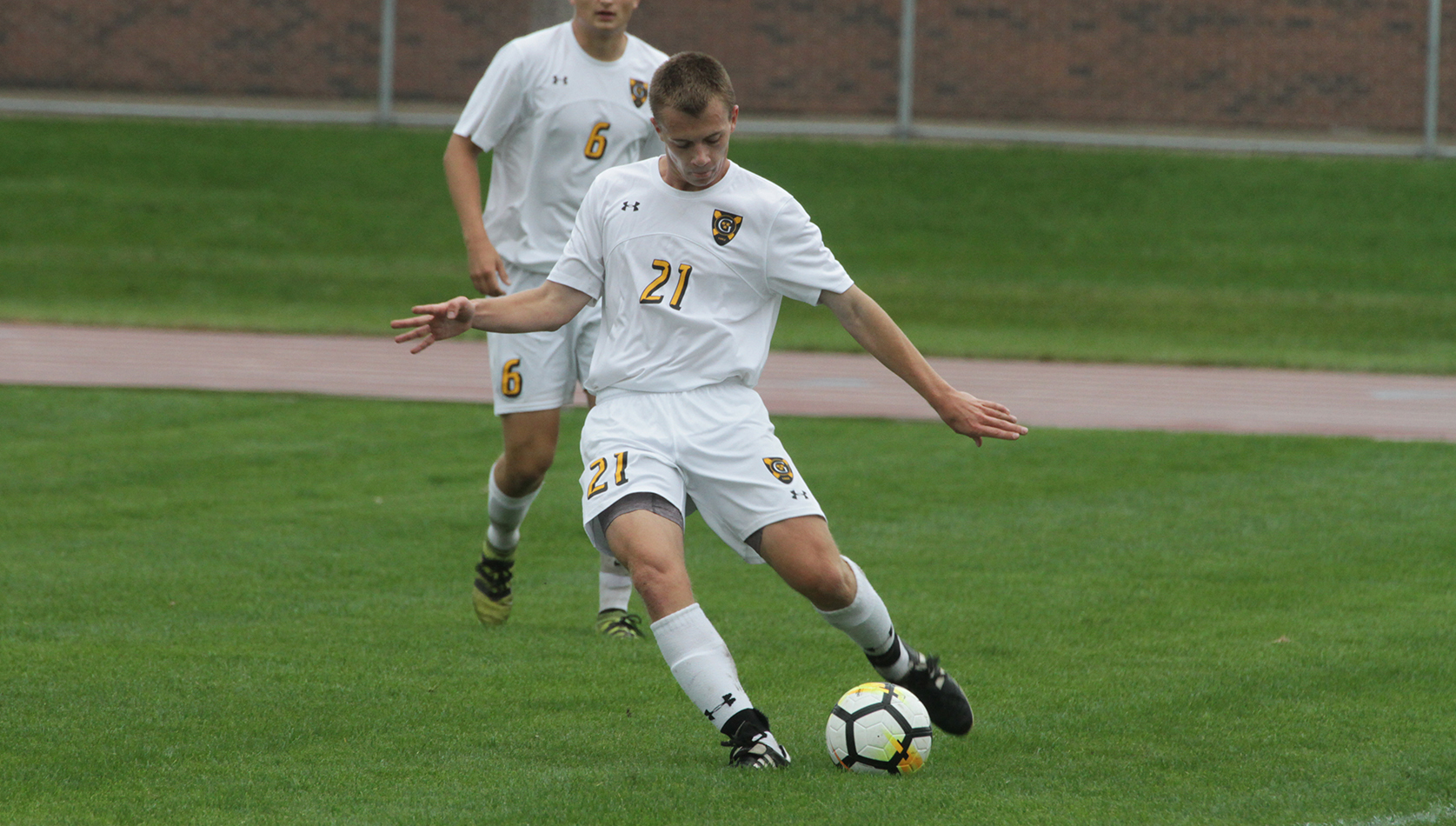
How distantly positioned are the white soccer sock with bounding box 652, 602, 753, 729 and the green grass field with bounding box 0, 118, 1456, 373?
965 cm

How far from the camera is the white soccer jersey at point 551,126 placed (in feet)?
21.6

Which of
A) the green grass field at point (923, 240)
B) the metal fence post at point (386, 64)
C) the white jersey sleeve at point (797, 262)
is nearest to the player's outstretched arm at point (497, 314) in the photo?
the white jersey sleeve at point (797, 262)

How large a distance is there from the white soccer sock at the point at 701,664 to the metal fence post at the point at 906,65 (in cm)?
1452

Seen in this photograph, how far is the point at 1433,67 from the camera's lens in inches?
688

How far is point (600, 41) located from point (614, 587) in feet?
6.69

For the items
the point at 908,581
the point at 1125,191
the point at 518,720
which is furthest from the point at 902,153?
the point at 518,720

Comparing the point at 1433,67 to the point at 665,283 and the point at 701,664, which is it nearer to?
the point at 665,283

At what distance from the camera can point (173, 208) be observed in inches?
707

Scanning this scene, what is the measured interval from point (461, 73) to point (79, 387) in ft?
30.6

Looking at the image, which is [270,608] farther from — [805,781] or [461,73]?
[461,73]

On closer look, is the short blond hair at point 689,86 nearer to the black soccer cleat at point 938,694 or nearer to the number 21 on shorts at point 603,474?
the number 21 on shorts at point 603,474

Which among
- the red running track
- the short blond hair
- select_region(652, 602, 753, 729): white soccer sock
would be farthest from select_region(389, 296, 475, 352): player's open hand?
the red running track

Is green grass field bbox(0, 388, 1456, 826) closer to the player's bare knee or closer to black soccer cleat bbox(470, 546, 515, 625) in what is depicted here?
black soccer cleat bbox(470, 546, 515, 625)

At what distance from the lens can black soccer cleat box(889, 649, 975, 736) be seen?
190 inches
